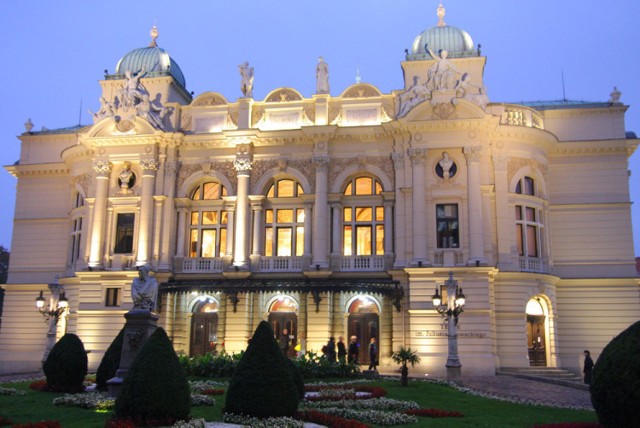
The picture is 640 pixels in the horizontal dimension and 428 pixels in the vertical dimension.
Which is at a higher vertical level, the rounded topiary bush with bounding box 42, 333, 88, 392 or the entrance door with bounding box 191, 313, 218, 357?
the entrance door with bounding box 191, 313, 218, 357

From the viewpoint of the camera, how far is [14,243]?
44.6m

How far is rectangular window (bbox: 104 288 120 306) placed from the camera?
3766 centimetres

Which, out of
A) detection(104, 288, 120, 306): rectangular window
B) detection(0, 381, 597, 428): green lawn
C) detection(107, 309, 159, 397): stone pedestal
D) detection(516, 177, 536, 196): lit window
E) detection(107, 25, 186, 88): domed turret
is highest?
detection(107, 25, 186, 88): domed turret

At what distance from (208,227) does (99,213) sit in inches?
251

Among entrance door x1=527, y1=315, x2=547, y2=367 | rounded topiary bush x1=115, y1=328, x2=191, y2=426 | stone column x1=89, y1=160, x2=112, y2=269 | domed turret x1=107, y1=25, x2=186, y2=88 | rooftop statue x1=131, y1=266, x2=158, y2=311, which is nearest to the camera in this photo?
rounded topiary bush x1=115, y1=328, x2=191, y2=426

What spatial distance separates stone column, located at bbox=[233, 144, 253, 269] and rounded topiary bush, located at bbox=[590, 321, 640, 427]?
2590cm

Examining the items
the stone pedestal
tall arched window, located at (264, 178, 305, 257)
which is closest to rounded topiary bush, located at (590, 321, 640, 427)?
the stone pedestal

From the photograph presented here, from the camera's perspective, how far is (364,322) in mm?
36031

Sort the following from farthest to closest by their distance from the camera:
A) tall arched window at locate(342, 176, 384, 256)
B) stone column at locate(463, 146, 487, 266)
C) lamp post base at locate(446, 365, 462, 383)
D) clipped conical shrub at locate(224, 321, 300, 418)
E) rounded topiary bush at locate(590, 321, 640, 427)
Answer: tall arched window at locate(342, 176, 384, 256)
stone column at locate(463, 146, 487, 266)
lamp post base at locate(446, 365, 462, 383)
clipped conical shrub at locate(224, 321, 300, 418)
rounded topiary bush at locate(590, 321, 640, 427)

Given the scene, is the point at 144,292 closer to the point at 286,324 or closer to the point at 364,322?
the point at 286,324

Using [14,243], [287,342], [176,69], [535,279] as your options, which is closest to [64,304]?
[287,342]

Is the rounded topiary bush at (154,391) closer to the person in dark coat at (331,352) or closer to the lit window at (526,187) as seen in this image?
the person in dark coat at (331,352)

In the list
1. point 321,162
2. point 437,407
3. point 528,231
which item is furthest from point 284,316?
point 437,407

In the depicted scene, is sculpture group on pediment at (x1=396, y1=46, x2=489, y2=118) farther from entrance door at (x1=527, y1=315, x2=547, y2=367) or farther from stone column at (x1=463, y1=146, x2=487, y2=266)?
entrance door at (x1=527, y1=315, x2=547, y2=367)
